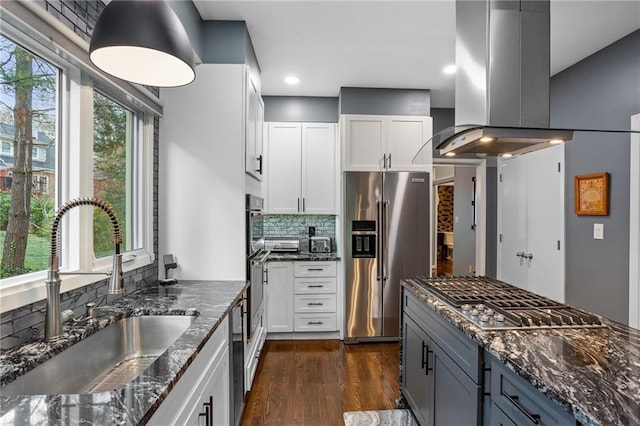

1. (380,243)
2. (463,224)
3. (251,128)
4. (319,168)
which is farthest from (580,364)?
(463,224)

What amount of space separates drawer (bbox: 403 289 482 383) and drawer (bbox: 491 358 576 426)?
9 centimetres

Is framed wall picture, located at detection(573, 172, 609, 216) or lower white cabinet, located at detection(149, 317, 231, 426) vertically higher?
framed wall picture, located at detection(573, 172, 609, 216)

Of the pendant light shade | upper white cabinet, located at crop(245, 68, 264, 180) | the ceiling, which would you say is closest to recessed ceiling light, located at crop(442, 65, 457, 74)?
the ceiling

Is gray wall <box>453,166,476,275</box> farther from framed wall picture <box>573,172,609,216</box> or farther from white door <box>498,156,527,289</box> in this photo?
framed wall picture <box>573,172,609,216</box>

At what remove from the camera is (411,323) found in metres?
2.19

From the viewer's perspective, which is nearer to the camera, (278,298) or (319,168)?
(278,298)

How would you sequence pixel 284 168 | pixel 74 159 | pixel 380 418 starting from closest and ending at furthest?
1. pixel 74 159
2. pixel 380 418
3. pixel 284 168

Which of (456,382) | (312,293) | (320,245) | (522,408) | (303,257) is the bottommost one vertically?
(312,293)

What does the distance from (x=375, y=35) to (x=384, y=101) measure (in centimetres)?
114

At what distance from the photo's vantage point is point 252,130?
2611mm

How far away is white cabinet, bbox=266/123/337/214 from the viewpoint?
3867 millimetres

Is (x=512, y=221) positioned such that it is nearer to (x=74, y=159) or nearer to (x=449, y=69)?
(x=449, y=69)

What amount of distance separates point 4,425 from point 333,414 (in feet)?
6.50

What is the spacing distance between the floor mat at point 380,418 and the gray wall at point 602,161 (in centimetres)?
194
